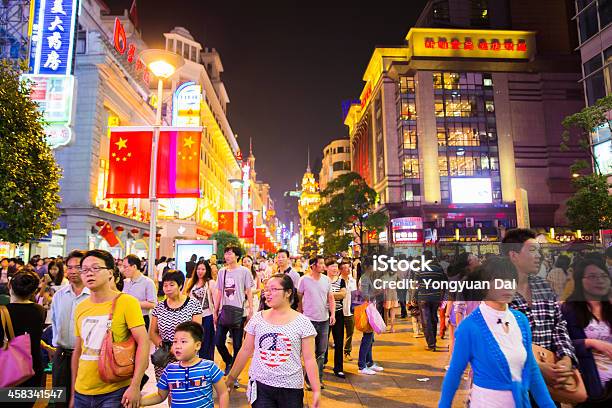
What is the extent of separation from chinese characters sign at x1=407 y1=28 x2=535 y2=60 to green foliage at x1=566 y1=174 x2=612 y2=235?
124 ft

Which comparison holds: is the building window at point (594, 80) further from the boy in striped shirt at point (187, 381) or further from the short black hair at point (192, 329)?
the boy in striped shirt at point (187, 381)

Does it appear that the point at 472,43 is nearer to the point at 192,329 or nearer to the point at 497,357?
the point at 497,357

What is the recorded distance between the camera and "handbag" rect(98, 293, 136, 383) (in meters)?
3.30

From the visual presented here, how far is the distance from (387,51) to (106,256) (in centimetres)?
6137

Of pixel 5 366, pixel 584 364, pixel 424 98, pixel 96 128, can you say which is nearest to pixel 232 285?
pixel 5 366

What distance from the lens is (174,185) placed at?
39.3 ft

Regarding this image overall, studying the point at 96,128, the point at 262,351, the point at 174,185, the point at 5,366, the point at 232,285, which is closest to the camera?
the point at 262,351

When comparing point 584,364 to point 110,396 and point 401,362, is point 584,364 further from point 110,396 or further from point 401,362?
point 401,362

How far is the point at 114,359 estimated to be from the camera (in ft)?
10.9

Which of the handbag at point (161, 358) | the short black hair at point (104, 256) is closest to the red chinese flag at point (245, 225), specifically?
the handbag at point (161, 358)

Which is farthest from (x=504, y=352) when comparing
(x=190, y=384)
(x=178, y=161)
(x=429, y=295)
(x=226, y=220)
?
(x=226, y=220)

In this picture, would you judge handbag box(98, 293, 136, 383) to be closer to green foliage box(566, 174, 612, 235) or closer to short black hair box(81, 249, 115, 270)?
short black hair box(81, 249, 115, 270)

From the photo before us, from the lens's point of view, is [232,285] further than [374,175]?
No

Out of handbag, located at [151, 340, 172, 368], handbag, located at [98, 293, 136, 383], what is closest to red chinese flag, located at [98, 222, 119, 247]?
handbag, located at [151, 340, 172, 368]
